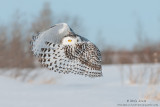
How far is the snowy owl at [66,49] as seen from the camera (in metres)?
3.34

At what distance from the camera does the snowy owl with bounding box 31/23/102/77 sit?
3.34m

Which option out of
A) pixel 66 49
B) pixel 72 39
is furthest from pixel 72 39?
pixel 66 49

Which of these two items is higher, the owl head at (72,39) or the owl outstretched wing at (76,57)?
the owl head at (72,39)

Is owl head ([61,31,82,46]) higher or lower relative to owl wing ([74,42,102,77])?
higher

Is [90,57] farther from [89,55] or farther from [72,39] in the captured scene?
[72,39]

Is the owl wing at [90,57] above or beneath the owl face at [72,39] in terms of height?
beneath

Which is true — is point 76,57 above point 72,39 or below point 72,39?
below

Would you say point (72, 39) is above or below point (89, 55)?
above

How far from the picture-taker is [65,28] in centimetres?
334

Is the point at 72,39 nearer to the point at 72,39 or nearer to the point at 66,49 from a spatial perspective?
the point at 72,39

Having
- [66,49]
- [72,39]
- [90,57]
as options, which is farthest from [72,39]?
[90,57]

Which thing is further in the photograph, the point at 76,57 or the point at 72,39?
the point at 76,57

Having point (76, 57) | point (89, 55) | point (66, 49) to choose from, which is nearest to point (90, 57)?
point (89, 55)

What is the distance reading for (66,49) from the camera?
342cm
